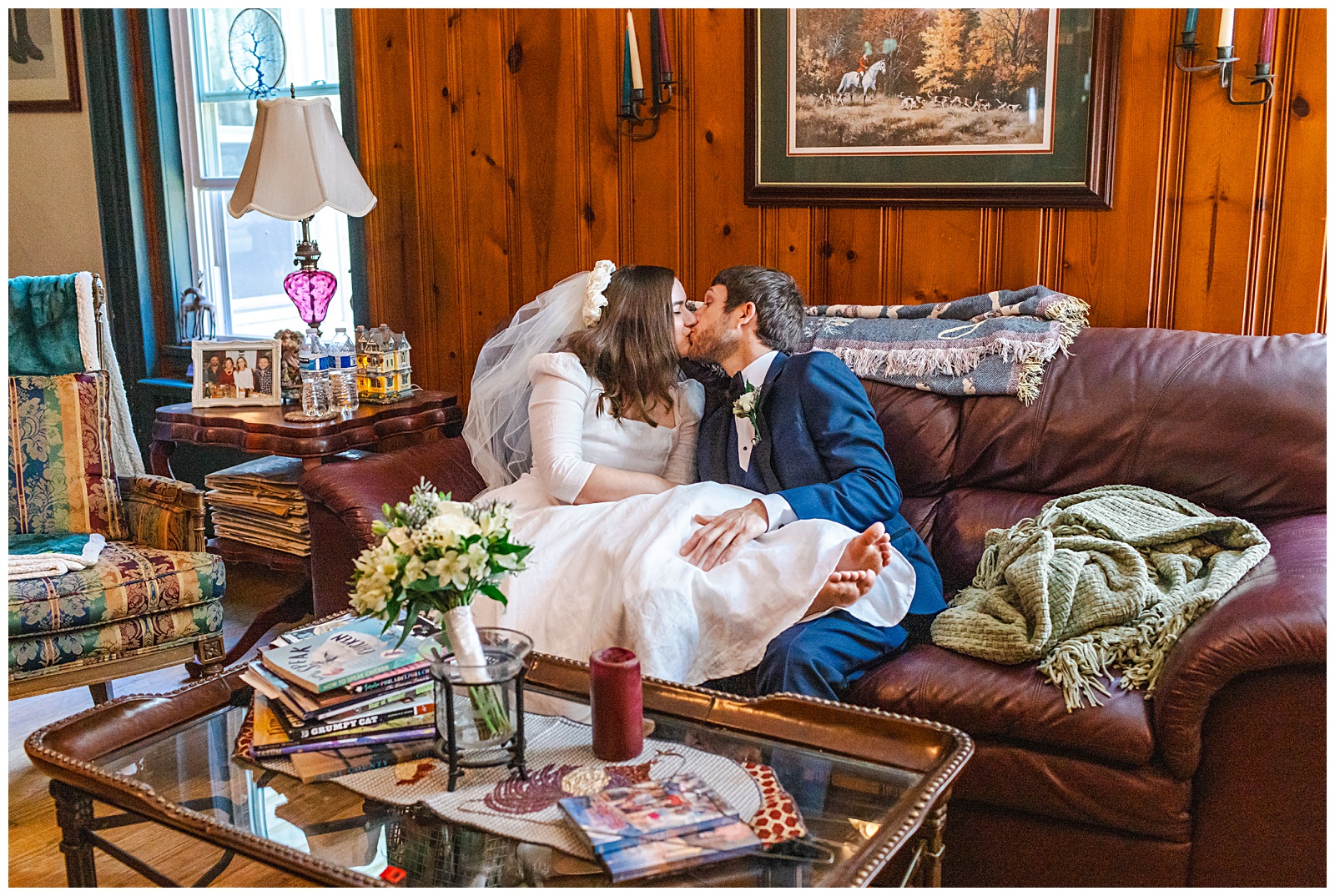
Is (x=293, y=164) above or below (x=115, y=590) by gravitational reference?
above

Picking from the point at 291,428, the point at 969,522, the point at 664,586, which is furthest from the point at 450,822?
the point at 291,428

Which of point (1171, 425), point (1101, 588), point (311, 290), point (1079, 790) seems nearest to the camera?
point (1079, 790)

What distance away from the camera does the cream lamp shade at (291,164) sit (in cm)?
300

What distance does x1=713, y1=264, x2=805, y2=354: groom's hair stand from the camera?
250 cm

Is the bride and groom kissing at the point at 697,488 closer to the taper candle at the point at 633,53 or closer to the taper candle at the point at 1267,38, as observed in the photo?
the taper candle at the point at 633,53

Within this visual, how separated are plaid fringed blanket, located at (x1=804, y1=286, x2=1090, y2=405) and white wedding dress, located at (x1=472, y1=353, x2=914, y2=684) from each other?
0.47m

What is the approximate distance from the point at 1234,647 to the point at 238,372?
2526 millimetres

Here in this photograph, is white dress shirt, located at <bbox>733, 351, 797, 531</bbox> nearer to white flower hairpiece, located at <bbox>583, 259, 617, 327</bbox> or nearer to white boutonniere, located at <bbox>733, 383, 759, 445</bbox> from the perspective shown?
white boutonniere, located at <bbox>733, 383, 759, 445</bbox>

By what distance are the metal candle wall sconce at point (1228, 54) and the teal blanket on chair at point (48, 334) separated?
262 centimetres

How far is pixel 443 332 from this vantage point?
349 centimetres

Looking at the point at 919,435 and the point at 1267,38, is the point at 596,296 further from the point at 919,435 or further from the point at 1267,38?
the point at 1267,38

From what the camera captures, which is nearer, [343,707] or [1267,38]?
[343,707]

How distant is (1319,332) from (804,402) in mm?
1095

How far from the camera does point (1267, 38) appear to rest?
228cm
